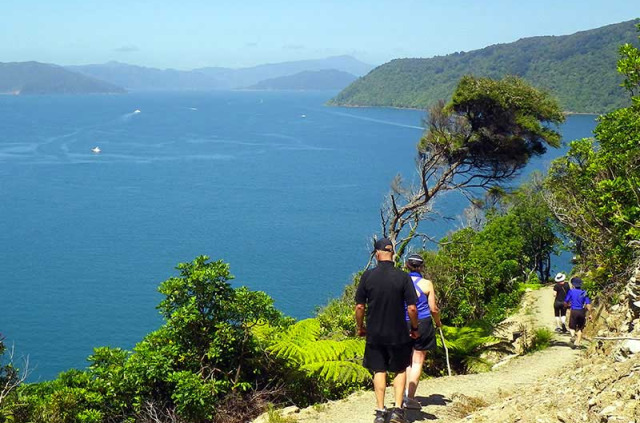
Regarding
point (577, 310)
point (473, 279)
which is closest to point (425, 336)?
point (577, 310)

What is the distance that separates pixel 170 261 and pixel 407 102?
15462cm

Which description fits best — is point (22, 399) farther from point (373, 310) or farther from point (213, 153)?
point (213, 153)

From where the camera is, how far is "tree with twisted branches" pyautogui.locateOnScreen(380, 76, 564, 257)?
50.9ft

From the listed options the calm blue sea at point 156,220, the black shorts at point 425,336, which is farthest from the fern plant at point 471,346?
the calm blue sea at point 156,220

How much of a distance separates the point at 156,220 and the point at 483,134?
4547cm

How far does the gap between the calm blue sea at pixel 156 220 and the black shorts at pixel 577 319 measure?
1708 centimetres

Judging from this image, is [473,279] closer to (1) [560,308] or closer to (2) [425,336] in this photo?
(1) [560,308]

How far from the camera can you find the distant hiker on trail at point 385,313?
5410 millimetres

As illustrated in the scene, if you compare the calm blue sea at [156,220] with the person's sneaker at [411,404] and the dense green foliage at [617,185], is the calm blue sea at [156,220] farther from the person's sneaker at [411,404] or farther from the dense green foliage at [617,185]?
the person's sneaker at [411,404]

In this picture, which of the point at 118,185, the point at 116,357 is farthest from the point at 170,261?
the point at 116,357

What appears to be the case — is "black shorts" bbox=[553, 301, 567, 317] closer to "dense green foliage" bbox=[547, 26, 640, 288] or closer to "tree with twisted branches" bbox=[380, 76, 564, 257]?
"dense green foliage" bbox=[547, 26, 640, 288]

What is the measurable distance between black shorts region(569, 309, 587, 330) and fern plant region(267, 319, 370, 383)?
408 centimetres

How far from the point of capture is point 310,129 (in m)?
133

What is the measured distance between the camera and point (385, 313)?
5.43 meters
